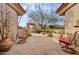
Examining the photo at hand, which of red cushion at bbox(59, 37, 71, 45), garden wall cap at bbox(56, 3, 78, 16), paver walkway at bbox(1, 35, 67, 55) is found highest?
garden wall cap at bbox(56, 3, 78, 16)

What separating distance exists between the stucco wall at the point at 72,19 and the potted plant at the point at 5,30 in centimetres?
58

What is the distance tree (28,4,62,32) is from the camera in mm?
1753

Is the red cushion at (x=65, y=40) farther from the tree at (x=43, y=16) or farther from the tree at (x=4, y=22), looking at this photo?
the tree at (x=4, y=22)

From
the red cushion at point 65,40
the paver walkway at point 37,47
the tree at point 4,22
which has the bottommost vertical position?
the paver walkway at point 37,47

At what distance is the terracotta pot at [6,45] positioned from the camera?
176 cm

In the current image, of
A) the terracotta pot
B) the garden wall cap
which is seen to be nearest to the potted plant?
the terracotta pot

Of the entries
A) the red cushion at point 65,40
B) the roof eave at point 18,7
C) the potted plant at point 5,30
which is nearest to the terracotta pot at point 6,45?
the potted plant at point 5,30

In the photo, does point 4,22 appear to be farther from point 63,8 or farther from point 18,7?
point 63,8

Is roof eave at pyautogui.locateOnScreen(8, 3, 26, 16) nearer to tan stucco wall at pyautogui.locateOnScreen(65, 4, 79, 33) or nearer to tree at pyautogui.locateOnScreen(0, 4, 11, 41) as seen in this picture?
tree at pyautogui.locateOnScreen(0, 4, 11, 41)

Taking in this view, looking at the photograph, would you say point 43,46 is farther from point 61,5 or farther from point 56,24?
point 61,5

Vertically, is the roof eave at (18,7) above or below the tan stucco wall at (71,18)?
above
